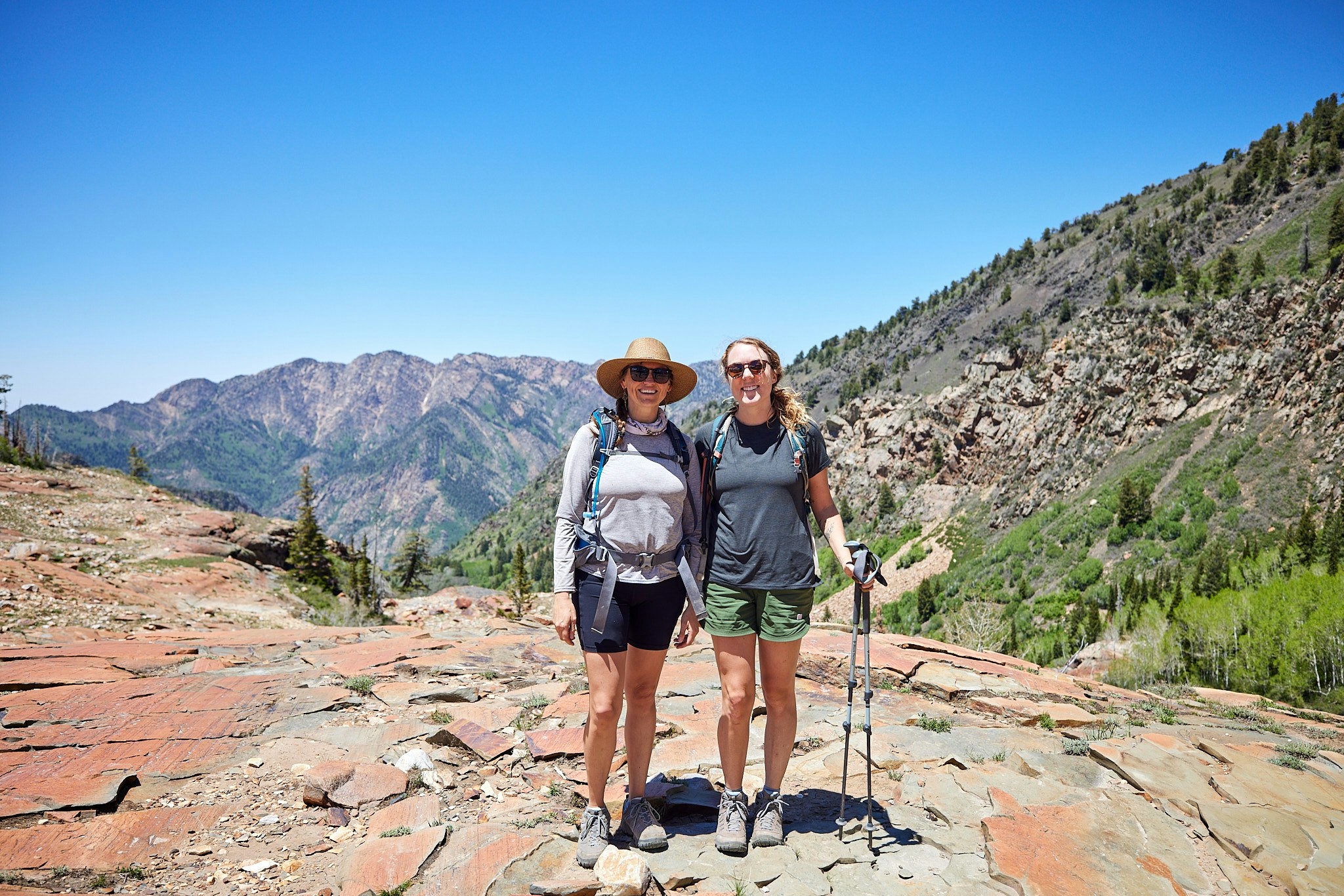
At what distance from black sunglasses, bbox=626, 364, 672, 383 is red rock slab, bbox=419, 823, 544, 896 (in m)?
2.74

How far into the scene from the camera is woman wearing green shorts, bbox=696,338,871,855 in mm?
3494

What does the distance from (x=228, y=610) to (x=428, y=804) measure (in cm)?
1453

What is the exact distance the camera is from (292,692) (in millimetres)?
6684

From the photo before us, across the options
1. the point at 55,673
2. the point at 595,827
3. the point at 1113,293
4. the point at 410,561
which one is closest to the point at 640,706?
the point at 595,827

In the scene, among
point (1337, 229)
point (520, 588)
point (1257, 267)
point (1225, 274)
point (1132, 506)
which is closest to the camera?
point (520, 588)

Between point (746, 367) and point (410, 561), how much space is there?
169 ft

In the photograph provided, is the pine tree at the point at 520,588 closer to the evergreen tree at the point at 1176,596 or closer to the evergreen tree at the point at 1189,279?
the evergreen tree at the point at 1176,596

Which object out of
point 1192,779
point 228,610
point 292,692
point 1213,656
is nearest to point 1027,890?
point 1192,779

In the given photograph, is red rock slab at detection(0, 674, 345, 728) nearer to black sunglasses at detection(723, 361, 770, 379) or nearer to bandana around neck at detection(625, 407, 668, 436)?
bandana around neck at detection(625, 407, 668, 436)

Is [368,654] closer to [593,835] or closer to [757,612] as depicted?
[593,835]

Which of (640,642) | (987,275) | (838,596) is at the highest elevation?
(987,275)

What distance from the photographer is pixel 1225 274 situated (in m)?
51.2

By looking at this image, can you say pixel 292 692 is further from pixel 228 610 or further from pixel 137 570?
pixel 137 570

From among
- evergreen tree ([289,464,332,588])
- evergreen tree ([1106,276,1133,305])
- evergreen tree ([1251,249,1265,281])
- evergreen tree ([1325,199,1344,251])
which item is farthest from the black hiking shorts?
evergreen tree ([1106,276,1133,305])
